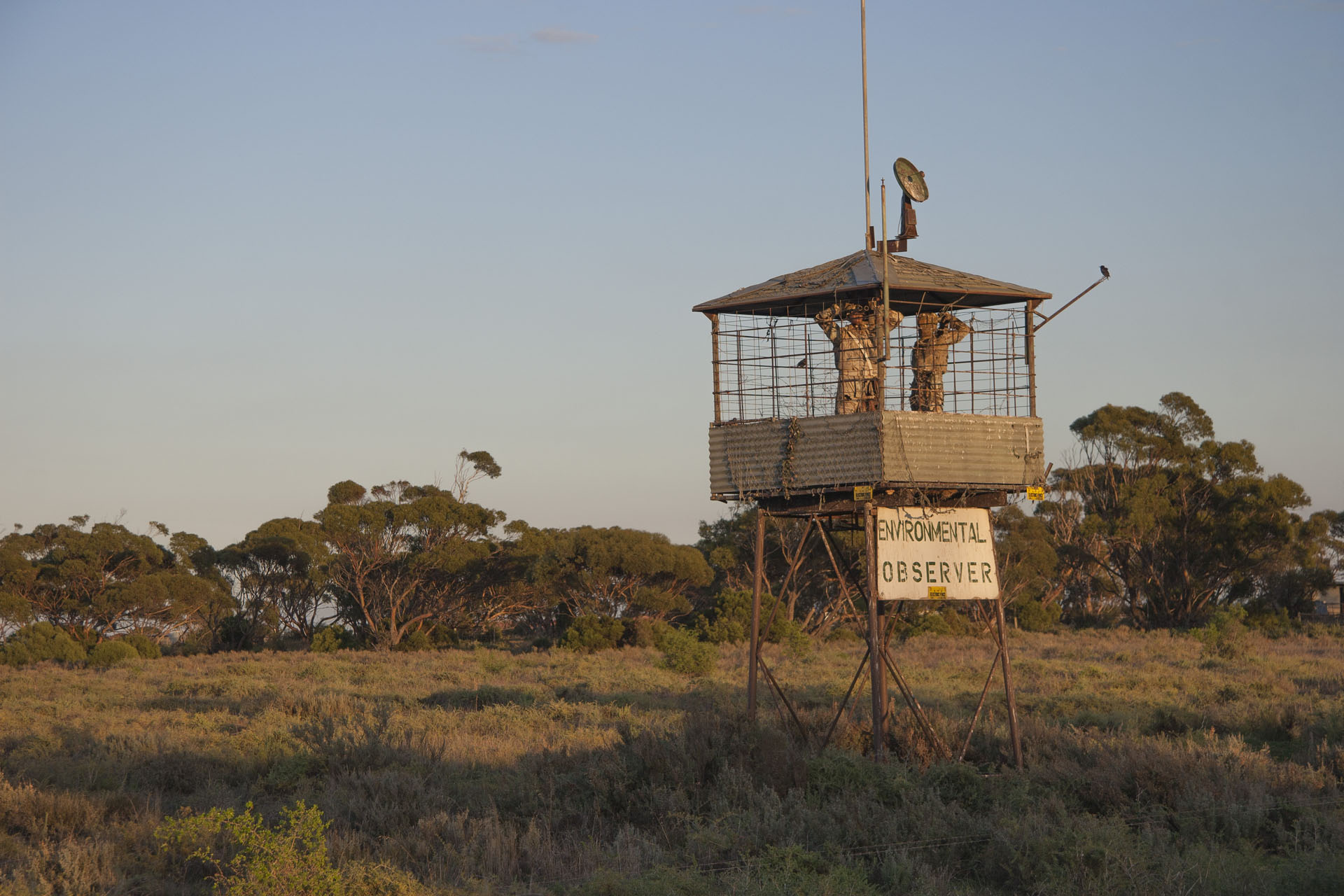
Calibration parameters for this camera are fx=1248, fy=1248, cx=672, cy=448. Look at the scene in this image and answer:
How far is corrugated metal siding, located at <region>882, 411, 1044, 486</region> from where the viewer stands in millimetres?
15688

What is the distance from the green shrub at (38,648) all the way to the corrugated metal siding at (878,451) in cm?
3294

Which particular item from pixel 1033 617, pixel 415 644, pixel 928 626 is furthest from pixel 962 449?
pixel 1033 617

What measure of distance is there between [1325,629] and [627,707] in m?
33.9

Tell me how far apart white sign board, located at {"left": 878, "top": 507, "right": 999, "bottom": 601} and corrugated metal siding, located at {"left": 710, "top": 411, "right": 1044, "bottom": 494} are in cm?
84

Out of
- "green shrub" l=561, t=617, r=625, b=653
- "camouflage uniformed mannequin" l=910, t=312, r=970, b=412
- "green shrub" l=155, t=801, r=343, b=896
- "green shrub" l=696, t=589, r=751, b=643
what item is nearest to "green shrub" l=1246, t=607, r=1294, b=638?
"green shrub" l=696, t=589, r=751, b=643

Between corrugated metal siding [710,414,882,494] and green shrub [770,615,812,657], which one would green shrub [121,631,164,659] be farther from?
corrugated metal siding [710,414,882,494]

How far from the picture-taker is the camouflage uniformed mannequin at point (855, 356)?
16.4 meters

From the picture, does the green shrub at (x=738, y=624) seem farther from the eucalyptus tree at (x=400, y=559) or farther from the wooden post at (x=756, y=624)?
the wooden post at (x=756, y=624)

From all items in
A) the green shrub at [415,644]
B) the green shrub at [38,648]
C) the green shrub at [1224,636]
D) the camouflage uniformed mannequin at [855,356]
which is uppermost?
the camouflage uniformed mannequin at [855,356]

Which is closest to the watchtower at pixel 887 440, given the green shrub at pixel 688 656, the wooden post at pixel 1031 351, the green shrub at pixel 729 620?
the wooden post at pixel 1031 351

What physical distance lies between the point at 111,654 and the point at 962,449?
114 feet

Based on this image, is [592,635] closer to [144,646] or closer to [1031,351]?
[144,646]

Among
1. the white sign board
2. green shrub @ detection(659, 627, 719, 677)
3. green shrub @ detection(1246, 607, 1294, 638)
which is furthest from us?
green shrub @ detection(1246, 607, 1294, 638)

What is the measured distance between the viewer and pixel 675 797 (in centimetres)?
1379
